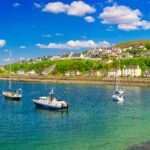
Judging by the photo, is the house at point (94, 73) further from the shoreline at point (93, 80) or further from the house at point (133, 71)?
the shoreline at point (93, 80)

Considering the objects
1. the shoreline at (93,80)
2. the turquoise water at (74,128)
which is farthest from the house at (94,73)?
the turquoise water at (74,128)

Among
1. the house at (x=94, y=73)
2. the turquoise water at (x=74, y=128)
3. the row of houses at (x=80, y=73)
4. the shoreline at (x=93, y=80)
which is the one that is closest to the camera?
the turquoise water at (x=74, y=128)

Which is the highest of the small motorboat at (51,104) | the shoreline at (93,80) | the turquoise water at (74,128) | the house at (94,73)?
the house at (94,73)

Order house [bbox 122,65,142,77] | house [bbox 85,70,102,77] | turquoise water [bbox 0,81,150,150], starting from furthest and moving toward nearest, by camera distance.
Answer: house [bbox 85,70,102,77]
house [bbox 122,65,142,77]
turquoise water [bbox 0,81,150,150]

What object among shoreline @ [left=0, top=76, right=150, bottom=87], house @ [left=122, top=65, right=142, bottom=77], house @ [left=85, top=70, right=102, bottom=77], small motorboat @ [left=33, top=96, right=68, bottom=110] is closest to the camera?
small motorboat @ [left=33, top=96, right=68, bottom=110]

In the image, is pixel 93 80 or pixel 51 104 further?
pixel 93 80

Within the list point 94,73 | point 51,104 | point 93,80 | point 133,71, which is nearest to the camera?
point 51,104

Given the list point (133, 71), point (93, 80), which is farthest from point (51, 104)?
point (133, 71)

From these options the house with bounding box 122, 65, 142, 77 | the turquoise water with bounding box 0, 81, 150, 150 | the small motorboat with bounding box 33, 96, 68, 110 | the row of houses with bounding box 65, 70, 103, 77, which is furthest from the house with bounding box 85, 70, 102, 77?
the small motorboat with bounding box 33, 96, 68, 110

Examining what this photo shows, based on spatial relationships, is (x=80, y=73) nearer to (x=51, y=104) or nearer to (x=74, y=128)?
(x=51, y=104)

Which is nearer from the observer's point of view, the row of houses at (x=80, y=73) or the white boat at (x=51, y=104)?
the white boat at (x=51, y=104)

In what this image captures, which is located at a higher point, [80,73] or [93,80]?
[80,73]

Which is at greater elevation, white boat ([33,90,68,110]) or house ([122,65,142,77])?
house ([122,65,142,77])

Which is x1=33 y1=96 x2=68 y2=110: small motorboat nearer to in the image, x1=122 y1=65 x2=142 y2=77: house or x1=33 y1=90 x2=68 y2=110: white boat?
x1=33 y1=90 x2=68 y2=110: white boat
